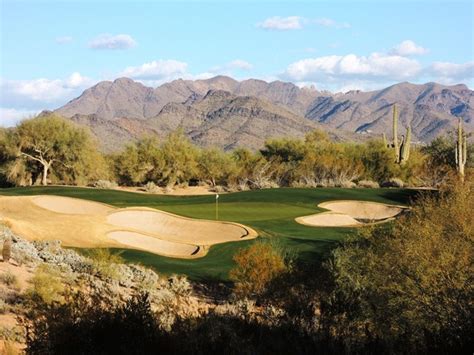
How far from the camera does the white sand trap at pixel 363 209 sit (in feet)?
149

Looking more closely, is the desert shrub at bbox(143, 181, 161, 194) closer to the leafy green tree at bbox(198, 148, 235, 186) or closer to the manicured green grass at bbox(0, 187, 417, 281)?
the manicured green grass at bbox(0, 187, 417, 281)

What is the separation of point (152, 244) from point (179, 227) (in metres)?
4.99

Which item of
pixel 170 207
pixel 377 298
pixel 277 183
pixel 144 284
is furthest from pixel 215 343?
pixel 277 183

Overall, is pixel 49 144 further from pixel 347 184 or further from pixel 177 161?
pixel 347 184

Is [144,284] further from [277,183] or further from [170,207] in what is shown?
[277,183]

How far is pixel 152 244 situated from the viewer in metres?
29.8

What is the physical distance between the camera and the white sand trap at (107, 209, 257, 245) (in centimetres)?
3183

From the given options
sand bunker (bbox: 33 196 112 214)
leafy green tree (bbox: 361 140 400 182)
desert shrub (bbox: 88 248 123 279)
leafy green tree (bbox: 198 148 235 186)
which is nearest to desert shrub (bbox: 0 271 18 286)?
desert shrub (bbox: 88 248 123 279)

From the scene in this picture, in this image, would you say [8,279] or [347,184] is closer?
[8,279]

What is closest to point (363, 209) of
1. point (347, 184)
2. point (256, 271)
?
point (347, 184)

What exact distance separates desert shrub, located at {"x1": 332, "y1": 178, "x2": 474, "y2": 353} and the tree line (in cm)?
4098

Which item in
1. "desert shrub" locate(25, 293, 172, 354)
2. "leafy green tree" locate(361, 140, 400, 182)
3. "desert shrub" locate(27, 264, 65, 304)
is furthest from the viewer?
"leafy green tree" locate(361, 140, 400, 182)

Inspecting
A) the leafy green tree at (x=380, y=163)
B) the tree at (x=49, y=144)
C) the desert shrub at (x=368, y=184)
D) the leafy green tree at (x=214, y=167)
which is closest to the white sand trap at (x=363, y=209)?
the desert shrub at (x=368, y=184)

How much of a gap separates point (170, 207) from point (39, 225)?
14.5 meters
